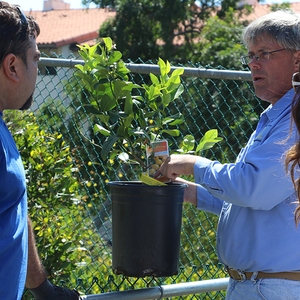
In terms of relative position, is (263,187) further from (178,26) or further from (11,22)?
(178,26)

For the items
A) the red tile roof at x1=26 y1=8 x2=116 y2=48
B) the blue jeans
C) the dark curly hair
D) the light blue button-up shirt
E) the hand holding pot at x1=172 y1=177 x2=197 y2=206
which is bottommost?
the red tile roof at x1=26 y1=8 x2=116 y2=48

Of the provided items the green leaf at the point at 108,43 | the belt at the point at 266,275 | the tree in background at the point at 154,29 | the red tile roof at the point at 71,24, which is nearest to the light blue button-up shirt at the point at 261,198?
the belt at the point at 266,275

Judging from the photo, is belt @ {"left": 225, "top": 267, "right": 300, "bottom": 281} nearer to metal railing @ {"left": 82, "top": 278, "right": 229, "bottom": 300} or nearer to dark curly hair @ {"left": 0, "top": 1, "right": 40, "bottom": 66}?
metal railing @ {"left": 82, "top": 278, "right": 229, "bottom": 300}

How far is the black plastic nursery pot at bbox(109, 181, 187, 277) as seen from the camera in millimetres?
2594

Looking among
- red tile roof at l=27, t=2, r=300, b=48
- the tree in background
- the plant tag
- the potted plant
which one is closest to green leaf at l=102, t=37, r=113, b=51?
the potted plant

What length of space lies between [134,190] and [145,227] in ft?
0.55

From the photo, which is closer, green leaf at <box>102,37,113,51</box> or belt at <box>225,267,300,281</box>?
belt at <box>225,267,300,281</box>

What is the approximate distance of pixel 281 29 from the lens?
2578mm

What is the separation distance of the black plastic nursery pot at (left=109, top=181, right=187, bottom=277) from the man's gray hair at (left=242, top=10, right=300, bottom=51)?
74 cm

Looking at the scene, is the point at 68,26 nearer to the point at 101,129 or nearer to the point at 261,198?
the point at 101,129

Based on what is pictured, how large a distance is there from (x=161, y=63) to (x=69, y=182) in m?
1.11

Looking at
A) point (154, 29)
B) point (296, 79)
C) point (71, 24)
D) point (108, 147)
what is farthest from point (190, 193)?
point (71, 24)

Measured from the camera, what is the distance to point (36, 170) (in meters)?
3.56

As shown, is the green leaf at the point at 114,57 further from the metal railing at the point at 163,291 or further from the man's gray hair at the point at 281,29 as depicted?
the metal railing at the point at 163,291
